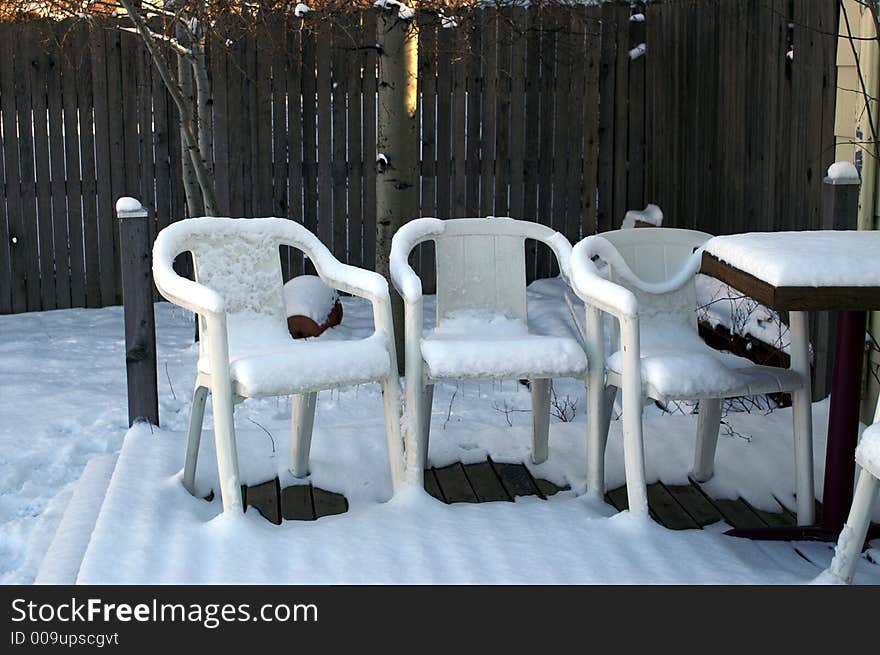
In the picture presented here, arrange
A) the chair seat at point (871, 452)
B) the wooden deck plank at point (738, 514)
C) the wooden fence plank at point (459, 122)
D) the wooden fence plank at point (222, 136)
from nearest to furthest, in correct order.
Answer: the chair seat at point (871, 452), the wooden deck plank at point (738, 514), the wooden fence plank at point (222, 136), the wooden fence plank at point (459, 122)

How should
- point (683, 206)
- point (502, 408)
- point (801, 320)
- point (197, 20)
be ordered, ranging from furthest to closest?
point (683, 206), point (197, 20), point (502, 408), point (801, 320)

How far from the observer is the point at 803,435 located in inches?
138

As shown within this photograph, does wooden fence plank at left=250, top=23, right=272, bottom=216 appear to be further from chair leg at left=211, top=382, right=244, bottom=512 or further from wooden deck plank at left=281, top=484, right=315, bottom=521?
chair leg at left=211, top=382, right=244, bottom=512

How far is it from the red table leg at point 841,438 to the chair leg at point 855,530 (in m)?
0.44

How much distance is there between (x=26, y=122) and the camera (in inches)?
277

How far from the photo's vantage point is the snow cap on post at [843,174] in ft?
13.4

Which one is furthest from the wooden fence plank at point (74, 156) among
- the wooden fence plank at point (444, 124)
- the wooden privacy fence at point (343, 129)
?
the wooden fence plank at point (444, 124)

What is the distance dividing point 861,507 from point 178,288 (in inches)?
73.6

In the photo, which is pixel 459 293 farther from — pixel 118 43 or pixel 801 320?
pixel 118 43

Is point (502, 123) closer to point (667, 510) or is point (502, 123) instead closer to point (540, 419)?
point (540, 419)

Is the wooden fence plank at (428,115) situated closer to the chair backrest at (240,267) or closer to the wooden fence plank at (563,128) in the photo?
the wooden fence plank at (563,128)

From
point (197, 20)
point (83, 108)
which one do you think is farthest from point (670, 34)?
point (83, 108)

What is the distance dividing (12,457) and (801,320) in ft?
9.56

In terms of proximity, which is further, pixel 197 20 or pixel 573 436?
pixel 197 20
